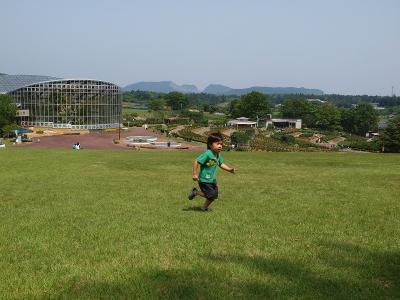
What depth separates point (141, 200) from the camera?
38.5 ft

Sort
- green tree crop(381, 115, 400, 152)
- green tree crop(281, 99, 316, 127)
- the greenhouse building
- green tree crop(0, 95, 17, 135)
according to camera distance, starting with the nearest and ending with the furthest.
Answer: green tree crop(381, 115, 400, 152) < green tree crop(0, 95, 17, 135) < the greenhouse building < green tree crop(281, 99, 316, 127)

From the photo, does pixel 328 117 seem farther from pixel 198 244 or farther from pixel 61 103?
pixel 198 244

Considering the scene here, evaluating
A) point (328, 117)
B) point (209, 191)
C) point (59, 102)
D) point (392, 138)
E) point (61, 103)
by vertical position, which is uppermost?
point (59, 102)

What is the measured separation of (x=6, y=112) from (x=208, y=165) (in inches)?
2644

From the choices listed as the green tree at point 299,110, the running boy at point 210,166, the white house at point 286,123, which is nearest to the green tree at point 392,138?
the running boy at point 210,166

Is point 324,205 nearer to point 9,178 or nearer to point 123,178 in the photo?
point 123,178

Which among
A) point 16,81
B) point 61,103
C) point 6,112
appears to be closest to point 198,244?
point 6,112

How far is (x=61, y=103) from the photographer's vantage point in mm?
84188

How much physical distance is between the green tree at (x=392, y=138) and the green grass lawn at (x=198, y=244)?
41.9m

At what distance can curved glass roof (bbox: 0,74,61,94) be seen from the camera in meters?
86.2

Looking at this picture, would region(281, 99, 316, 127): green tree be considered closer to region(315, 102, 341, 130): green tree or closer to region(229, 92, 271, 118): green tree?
region(229, 92, 271, 118): green tree

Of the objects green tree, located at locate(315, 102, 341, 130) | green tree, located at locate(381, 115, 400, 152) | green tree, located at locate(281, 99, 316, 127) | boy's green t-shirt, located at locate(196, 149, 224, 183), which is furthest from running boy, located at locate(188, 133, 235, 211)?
green tree, located at locate(281, 99, 316, 127)

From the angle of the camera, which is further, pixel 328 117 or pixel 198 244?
pixel 328 117

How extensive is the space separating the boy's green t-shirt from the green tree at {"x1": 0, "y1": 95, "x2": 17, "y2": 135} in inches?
2523
